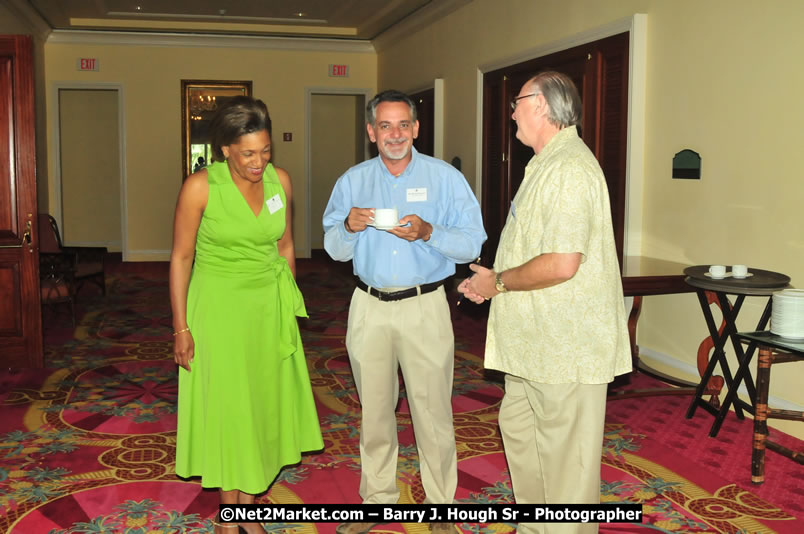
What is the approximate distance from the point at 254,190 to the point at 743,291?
2697 mm

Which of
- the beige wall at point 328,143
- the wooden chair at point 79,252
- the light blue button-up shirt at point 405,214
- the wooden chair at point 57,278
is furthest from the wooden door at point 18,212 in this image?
the beige wall at point 328,143

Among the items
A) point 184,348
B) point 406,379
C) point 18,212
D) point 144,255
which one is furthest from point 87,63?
point 406,379

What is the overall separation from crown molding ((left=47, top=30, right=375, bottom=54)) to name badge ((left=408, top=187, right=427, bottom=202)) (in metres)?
10.6

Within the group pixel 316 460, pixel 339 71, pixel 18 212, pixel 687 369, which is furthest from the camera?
pixel 339 71

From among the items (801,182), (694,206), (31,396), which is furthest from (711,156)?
(31,396)

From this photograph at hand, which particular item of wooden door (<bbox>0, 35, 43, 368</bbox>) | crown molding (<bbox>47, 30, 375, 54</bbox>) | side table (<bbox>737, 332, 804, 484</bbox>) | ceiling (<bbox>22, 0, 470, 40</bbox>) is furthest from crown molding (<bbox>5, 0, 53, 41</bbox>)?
side table (<bbox>737, 332, 804, 484</bbox>)

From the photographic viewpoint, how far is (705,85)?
16.8ft

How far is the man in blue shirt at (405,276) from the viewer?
294 centimetres

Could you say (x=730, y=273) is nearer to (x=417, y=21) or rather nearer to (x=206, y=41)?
(x=417, y=21)

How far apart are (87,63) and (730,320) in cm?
1123

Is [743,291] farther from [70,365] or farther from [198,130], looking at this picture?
[198,130]

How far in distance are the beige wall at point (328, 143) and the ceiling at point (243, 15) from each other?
1638 millimetres

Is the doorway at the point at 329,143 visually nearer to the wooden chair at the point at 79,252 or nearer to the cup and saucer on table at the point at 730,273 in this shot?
the wooden chair at the point at 79,252

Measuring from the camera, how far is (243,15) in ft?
39.0
